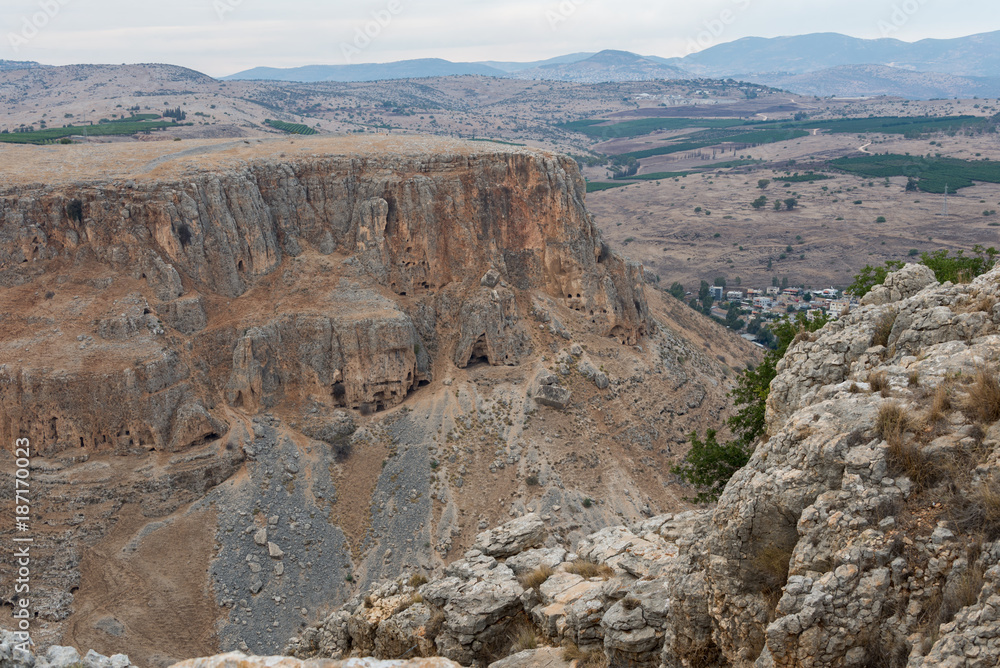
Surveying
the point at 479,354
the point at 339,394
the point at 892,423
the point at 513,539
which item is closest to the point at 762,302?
the point at 479,354

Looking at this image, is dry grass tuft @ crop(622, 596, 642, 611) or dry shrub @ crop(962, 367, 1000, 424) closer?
dry shrub @ crop(962, 367, 1000, 424)

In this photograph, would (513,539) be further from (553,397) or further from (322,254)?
(322,254)

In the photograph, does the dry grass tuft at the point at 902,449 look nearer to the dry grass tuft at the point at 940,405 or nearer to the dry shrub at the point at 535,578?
the dry grass tuft at the point at 940,405

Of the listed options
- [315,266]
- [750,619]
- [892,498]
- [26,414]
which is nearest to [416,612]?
[750,619]

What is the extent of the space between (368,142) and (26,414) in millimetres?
28768

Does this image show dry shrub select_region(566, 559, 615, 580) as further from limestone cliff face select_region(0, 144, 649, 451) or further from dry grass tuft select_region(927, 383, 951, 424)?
limestone cliff face select_region(0, 144, 649, 451)

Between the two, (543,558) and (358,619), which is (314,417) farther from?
(543,558)

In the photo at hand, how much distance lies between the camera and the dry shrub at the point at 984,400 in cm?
964

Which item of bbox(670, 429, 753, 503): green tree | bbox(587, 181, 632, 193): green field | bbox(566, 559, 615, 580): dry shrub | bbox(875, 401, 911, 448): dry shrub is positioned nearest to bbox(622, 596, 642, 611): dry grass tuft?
bbox(566, 559, 615, 580): dry shrub

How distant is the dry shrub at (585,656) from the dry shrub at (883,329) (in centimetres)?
801

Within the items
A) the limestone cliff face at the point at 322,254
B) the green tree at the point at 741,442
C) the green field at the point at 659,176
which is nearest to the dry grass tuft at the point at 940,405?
the green tree at the point at 741,442

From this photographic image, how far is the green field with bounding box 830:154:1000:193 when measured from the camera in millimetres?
144050

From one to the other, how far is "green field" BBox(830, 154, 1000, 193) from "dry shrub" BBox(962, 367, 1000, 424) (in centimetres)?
15393

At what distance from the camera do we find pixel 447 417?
45.1 m
